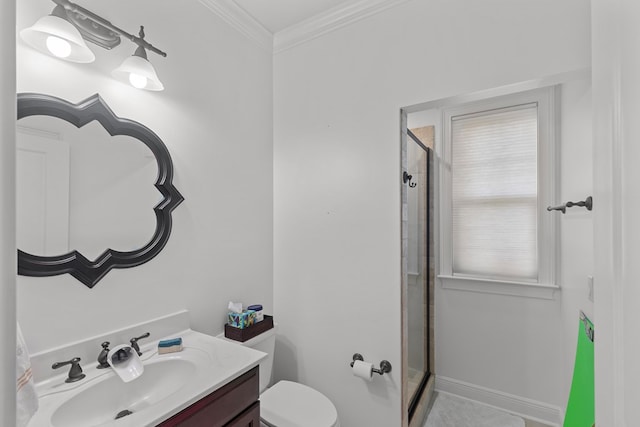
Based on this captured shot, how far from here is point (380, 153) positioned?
1713mm

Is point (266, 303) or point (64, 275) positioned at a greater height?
point (64, 275)

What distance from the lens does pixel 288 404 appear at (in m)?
1.60

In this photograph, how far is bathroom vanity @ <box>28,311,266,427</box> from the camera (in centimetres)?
96

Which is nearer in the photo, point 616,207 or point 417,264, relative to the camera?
point 616,207

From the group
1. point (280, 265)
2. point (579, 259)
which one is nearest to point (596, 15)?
point (579, 259)

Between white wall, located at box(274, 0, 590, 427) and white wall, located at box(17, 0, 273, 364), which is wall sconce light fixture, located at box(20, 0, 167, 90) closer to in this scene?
white wall, located at box(17, 0, 273, 364)

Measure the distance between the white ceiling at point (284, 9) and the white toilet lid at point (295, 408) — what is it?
2.19m

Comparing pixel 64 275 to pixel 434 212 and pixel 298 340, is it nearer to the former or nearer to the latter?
pixel 298 340

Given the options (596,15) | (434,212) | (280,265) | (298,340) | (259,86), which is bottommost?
(298,340)

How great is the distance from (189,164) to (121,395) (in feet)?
3.34

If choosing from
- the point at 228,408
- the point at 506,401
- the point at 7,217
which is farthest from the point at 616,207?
the point at 506,401

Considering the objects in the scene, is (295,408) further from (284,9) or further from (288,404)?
(284,9)

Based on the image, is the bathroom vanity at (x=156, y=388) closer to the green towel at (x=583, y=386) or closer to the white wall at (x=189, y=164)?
the white wall at (x=189, y=164)

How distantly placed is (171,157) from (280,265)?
3.18 ft
